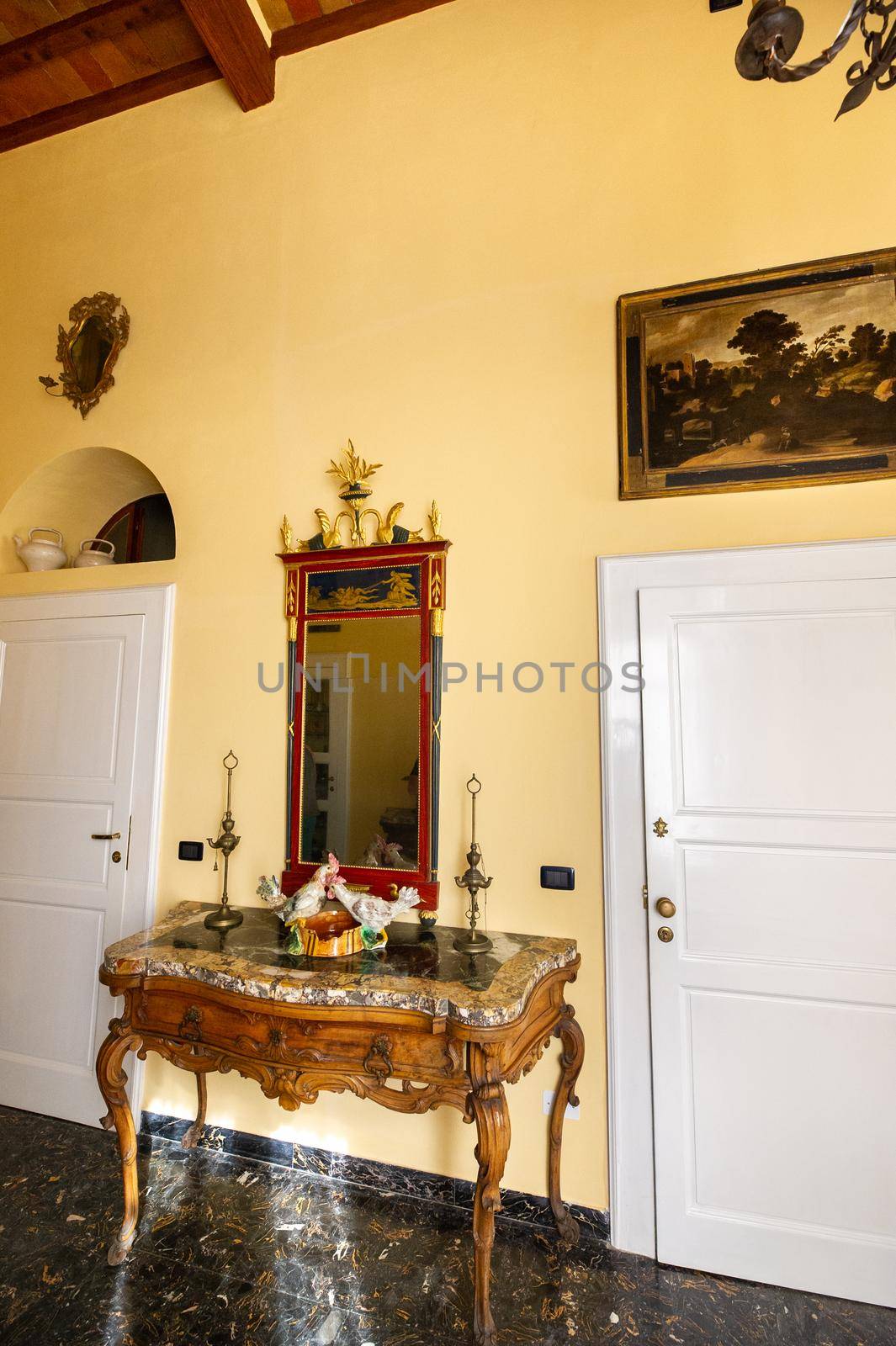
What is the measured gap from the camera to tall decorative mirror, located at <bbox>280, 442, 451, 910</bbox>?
2.63 metres

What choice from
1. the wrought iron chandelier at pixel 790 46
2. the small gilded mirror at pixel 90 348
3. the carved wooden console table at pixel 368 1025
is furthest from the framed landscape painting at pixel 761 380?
the small gilded mirror at pixel 90 348

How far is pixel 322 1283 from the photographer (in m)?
2.06

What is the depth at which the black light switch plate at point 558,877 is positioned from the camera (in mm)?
2426

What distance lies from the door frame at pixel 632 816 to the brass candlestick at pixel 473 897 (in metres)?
0.44

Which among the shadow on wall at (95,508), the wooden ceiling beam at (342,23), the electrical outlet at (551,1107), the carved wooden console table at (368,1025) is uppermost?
the wooden ceiling beam at (342,23)

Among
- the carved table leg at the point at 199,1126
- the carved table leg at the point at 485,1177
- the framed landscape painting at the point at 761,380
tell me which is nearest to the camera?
the carved table leg at the point at 485,1177

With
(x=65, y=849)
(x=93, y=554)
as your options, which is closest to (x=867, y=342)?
(x=93, y=554)

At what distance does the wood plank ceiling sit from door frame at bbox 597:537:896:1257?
2.86m

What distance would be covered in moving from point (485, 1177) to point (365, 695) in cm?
161

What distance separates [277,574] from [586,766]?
1.55 meters

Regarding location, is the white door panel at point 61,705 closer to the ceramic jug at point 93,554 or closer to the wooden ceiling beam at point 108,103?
the ceramic jug at point 93,554

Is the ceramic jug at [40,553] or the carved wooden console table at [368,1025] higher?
the ceramic jug at [40,553]

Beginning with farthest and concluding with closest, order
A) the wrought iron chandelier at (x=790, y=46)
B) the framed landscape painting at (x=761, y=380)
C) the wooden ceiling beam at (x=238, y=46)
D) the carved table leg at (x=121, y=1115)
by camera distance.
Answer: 1. the wooden ceiling beam at (x=238, y=46)
2. the framed landscape painting at (x=761, y=380)
3. the carved table leg at (x=121, y=1115)
4. the wrought iron chandelier at (x=790, y=46)

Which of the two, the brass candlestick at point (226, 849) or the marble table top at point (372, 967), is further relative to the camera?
the brass candlestick at point (226, 849)
